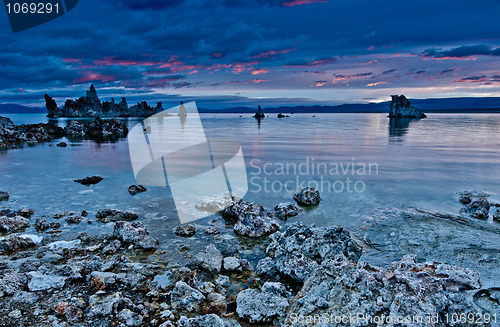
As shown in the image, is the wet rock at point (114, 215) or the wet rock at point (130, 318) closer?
the wet rock at point (130, 318)

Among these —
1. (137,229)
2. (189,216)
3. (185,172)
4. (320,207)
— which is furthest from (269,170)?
(137,229)

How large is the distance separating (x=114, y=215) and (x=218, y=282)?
16.3 feet

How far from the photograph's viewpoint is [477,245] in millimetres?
6293

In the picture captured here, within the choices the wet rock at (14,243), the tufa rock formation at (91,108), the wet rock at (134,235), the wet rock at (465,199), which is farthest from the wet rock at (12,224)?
the tufa rock formation at (91,108)

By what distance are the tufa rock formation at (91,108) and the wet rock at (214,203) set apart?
526 ft

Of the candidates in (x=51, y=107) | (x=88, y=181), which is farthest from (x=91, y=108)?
(x=88, y=181)

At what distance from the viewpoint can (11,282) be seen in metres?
4.96

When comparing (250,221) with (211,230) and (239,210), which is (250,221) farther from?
(211,230)

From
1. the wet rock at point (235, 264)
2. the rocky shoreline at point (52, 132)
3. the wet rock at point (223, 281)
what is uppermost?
the rocky shoreline at point (52, 132)

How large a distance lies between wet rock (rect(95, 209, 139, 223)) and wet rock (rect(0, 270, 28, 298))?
3336 mm

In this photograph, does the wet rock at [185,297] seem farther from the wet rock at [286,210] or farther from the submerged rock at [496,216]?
the submerged rock at [496,216]

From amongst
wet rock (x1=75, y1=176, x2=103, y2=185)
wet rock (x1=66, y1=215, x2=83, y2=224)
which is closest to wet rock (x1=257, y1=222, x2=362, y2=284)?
wet rock (x1=66, y1=215, x2=83, y2=224)

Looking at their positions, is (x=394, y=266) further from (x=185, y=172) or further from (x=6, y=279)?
(x=185, y=172)

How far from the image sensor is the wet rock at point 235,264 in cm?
584
